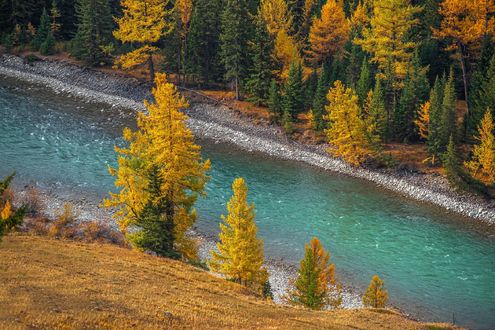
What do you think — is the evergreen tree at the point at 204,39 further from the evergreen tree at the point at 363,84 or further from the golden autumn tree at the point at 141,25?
the evergreen tree at the point at 363,84

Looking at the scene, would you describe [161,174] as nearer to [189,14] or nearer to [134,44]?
[189,14]

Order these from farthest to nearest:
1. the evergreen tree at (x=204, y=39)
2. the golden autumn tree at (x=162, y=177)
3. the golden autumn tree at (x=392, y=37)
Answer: the evergreen tree at (x=204, y=39) < the golden autumn tree at (x=392, y=37) < the golden autumn tree at (x=162, y=177)

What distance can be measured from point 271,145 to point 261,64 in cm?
A: 1242

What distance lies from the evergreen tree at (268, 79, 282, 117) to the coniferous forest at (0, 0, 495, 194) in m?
0.15

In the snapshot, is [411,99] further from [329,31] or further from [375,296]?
[375,296]

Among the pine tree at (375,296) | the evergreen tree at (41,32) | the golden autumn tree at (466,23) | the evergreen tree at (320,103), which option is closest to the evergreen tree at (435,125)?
the golden autumn tree at (466,23)

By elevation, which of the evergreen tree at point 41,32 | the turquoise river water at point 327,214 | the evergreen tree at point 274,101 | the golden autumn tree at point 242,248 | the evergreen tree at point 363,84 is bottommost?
the turquoise river water at point 327,214

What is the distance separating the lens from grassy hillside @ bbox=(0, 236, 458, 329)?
2478 centimetres

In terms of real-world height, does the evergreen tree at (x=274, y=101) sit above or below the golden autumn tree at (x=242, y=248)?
above

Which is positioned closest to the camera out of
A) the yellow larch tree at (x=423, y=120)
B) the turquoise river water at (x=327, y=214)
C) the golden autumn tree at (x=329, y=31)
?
the turquoise river water at (x=327, y=214)

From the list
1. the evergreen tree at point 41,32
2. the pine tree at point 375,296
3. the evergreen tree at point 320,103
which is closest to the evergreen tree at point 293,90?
the evergreen tree at point 320,103

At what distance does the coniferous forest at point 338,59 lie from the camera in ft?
211

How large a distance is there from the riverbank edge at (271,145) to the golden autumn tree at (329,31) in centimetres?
1760

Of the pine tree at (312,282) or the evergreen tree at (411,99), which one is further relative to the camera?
the evergreen tree at (411,99)
